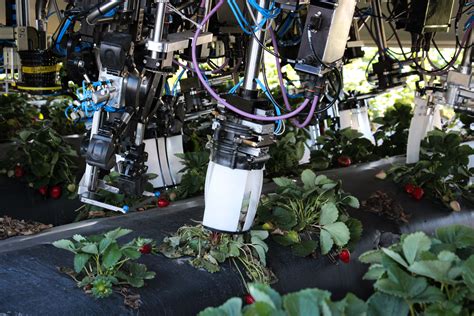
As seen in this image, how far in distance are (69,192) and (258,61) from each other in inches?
80.1

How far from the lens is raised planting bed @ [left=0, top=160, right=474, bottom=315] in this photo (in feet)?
7.35

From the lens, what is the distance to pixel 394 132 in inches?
221

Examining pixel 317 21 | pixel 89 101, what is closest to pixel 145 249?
pixel 89 101

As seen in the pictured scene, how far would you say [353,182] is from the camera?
4.14 m

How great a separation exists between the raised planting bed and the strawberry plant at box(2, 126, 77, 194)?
973mm

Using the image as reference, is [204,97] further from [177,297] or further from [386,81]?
[177,297]

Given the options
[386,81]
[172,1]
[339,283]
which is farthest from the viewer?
[386,81]

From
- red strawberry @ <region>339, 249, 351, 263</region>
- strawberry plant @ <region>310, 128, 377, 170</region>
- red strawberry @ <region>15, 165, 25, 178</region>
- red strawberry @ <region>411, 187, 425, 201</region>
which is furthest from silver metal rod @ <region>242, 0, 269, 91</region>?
strawberry plant @ <region>310, 128, 377, 170</region>

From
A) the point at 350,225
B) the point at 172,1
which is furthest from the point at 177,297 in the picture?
the point at 172,1

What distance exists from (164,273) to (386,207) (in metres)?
1.38

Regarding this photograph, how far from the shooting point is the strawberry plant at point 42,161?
435cm

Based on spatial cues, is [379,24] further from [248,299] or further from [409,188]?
[248,299]

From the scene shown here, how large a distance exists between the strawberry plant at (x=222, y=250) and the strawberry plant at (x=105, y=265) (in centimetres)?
27

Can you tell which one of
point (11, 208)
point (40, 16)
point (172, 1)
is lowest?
point (11, 208)
